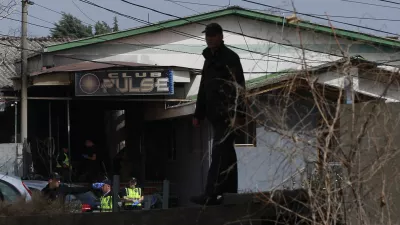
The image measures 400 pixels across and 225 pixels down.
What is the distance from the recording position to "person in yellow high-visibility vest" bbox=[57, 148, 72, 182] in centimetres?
1953

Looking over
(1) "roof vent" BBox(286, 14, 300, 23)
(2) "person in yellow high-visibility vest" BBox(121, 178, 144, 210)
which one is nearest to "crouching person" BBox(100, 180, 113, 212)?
(2) "person in yellow high-visibility vest" BBox(121, 178, 144, 210)

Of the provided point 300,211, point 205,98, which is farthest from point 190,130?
point 300,211

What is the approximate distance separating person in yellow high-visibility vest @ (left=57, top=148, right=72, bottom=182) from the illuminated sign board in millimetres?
2123

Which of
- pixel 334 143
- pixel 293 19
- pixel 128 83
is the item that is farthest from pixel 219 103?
pixel 128 83

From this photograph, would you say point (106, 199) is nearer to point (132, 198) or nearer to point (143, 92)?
point (132, 198)

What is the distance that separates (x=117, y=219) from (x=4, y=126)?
2079cm

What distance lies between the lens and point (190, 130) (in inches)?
832

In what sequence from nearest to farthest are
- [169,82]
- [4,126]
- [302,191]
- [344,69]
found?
[344,69]
[302,191]
[169,82]
[4,126]

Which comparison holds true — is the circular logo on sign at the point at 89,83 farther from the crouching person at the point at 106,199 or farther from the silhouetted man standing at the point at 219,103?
the silhouetted man standing at the point at 219,103

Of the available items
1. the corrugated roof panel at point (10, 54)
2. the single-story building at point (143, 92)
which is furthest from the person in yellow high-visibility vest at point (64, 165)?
the corrugated roof panel at point (10, 54)

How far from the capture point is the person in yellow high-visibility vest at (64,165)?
1953 centimetres

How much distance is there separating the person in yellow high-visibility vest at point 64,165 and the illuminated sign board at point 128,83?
2123 mm

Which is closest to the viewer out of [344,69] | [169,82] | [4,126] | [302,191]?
[344,69]

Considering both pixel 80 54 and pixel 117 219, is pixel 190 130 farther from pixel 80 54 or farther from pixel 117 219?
pixel 117 219
